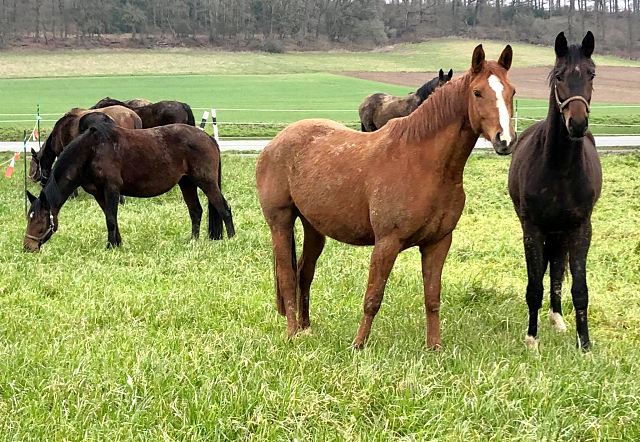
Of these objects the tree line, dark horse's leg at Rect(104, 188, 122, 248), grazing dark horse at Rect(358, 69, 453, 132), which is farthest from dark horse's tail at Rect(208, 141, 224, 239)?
the tree line

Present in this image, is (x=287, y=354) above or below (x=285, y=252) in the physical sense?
below

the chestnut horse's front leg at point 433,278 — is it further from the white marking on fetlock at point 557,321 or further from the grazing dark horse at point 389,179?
the white marking on fetlock at point 557,321

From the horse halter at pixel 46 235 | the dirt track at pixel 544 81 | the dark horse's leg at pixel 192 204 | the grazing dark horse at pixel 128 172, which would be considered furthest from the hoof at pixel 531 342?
the dirt track at pixel 544 81

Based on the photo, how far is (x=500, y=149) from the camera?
4023 mm

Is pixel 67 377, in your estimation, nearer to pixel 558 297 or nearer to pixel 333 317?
pixel 333 317

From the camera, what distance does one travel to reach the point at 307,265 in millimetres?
5625

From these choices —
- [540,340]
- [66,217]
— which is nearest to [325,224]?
[540,340]

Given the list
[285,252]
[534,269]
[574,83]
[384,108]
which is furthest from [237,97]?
[574,83]

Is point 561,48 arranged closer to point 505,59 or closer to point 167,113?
point 505,59

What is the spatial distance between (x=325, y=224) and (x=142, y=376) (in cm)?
180

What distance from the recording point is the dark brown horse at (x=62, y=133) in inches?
470

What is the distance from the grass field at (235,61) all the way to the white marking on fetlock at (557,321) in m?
52.1

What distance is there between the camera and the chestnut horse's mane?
14.7ft

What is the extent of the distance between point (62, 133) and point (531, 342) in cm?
1071
